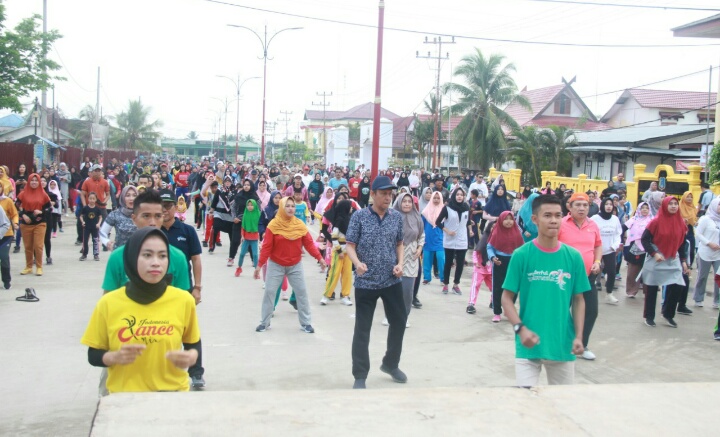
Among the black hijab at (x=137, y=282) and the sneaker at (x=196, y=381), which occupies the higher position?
the black hijab at (x=137, y=282)

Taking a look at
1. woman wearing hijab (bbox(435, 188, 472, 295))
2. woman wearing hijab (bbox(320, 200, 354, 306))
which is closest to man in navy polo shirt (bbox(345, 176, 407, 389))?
woman wearing hijab (bbox(320, 200, 354, 306))

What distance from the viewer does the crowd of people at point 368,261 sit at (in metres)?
3.58

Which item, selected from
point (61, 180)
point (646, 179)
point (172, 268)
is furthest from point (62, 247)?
point (646, 179)

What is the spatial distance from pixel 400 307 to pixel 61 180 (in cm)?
1920

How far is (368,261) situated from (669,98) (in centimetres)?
4973

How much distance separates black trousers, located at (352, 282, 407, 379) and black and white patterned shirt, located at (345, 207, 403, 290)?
75 mm

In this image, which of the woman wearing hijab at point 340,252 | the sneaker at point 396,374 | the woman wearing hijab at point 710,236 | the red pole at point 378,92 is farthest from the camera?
the red pole at point 378,92

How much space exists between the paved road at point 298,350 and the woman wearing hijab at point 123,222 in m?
1.33

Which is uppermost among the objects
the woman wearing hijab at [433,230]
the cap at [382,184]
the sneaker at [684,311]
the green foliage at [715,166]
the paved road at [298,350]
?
the green foliage at [715,166]

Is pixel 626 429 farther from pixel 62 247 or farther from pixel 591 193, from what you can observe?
pixel 62 247

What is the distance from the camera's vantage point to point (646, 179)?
77.3 feet

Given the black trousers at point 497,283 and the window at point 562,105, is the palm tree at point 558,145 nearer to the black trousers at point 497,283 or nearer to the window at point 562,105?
the window at point 562,105

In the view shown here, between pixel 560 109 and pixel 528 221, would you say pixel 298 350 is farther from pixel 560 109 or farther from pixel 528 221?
pixel 560 109

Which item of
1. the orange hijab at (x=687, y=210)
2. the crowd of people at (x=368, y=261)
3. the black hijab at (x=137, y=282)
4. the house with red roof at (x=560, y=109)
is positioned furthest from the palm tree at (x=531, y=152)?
the black hijab at (x=137, y=282)
